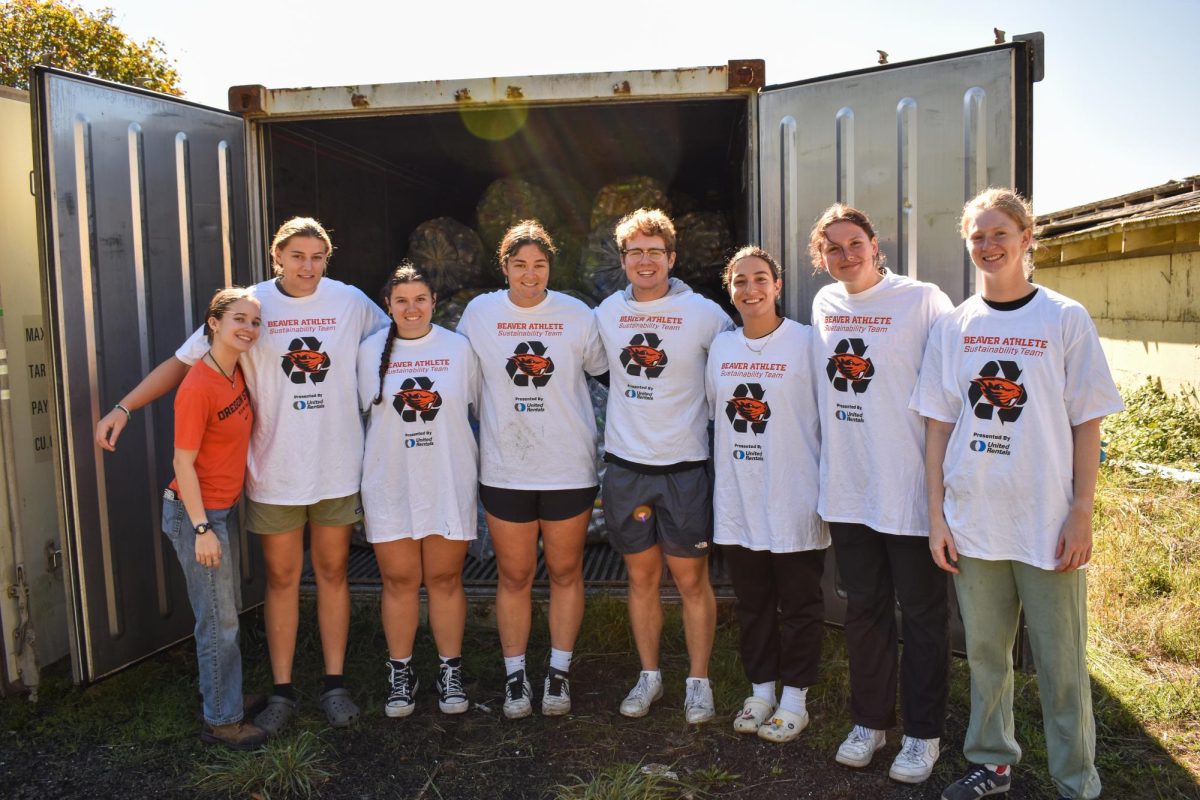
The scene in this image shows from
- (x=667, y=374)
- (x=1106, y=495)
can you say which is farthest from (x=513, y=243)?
(x=1106, y=495)

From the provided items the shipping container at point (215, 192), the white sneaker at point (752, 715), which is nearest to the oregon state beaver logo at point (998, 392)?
the shipping container at point (215, 192)

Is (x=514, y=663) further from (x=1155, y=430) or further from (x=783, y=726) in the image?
(x=1155, y=430)

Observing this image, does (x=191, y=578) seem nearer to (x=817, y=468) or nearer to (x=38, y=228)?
(x=38, y=228)

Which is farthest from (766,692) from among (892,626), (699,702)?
(892,626)

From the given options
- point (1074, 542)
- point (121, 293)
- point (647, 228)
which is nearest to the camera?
point (1074, 542)

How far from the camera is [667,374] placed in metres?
3.29

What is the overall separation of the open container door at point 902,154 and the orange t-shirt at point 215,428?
224cm

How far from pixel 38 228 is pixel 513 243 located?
69.9 inches

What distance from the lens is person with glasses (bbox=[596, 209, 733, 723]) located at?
3287mm

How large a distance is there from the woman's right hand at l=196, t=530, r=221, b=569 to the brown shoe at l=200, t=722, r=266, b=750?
69 cm

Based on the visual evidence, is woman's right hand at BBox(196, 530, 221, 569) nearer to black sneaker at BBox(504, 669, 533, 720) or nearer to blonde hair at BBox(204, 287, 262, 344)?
blonde hair at BBox(204, 287, 262, 344)

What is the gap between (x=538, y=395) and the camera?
3389 millimetres

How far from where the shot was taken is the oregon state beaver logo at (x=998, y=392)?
2594mm

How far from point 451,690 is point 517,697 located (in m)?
0.27
